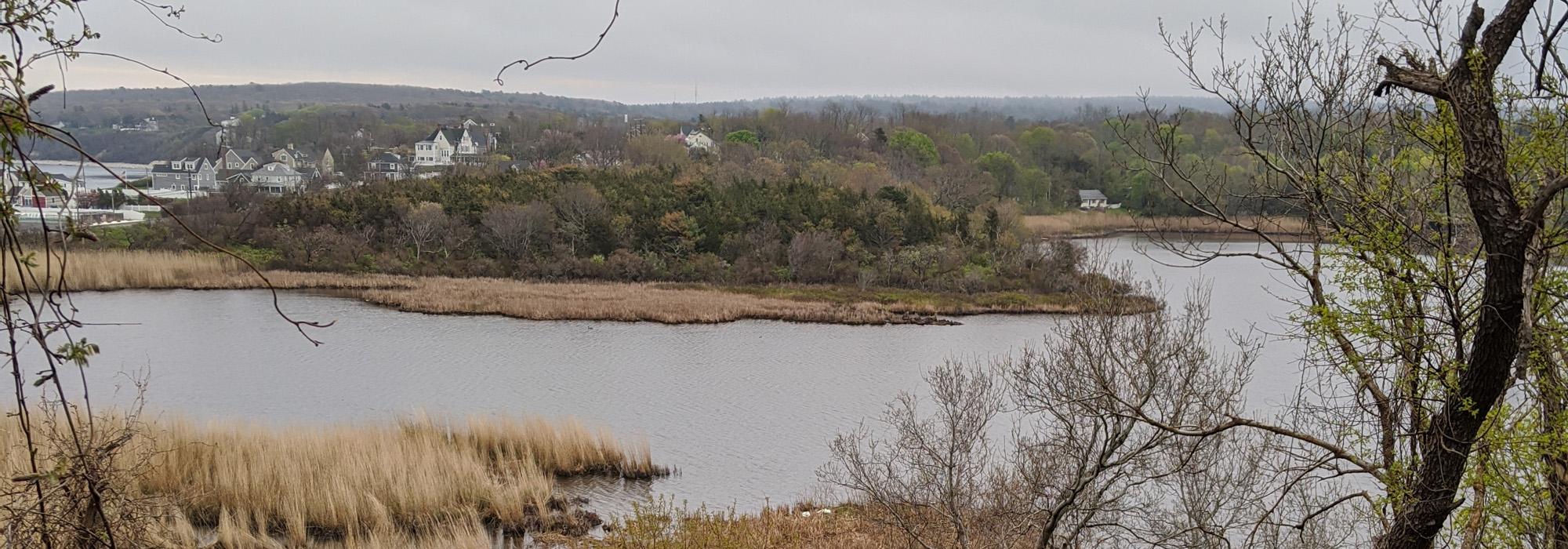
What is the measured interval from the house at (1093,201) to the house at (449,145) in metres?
33.1

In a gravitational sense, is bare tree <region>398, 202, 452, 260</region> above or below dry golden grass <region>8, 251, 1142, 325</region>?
above

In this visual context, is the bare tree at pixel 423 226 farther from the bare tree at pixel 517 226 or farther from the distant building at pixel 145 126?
the distant building at pixel 145 126

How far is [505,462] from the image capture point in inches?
488

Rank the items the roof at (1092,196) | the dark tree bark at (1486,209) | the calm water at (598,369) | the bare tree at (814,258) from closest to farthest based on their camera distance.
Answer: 1. the dark tree bark at (1486,209)
2. the calm water at (598,369)
3. the bare tree at (814,258)
4. the roof at (1092,196)

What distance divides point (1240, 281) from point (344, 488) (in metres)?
28.7

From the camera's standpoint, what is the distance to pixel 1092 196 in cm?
6012

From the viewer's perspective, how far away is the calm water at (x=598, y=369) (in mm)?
14547

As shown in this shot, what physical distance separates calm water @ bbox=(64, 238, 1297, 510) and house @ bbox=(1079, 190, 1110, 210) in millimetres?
33145

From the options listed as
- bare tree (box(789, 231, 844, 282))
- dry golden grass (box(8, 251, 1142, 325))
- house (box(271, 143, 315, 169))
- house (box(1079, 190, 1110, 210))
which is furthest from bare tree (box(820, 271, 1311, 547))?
house (box(271, 143, 315, 169))

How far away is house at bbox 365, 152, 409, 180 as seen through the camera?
50300 millimetres

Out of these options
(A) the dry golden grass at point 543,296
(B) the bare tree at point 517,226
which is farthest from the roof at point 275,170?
(A) the dry golden grass at point 543,296

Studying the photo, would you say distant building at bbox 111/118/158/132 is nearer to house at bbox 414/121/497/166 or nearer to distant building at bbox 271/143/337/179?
distant building at bbox 271/143/337/179

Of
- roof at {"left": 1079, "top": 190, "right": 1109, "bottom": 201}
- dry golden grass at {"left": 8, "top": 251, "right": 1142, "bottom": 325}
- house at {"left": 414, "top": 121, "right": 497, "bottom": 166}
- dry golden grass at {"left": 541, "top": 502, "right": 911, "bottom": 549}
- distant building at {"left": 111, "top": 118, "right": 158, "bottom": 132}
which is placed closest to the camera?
dry golden grass at {"left": 541, "top": 502, "right": 911, "bottom": 549}

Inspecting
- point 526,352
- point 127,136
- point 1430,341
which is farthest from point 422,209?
point 127,136
